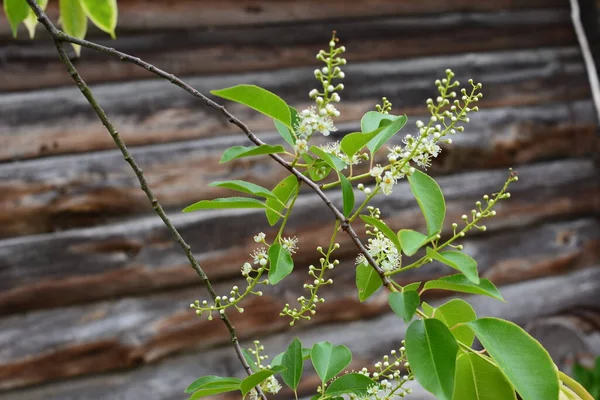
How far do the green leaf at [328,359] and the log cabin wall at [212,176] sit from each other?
1.04 metres

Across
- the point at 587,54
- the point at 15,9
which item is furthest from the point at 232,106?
the point at 587,54

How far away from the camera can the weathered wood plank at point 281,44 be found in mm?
1483

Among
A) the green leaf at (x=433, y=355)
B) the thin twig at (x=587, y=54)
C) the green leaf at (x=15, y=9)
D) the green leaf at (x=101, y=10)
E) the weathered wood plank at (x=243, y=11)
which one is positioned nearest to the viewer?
the green leaf at (x=433, y=355)

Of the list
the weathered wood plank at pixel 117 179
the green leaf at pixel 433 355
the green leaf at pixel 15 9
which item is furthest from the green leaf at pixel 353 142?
the weathered wood plank at pixel 117 179

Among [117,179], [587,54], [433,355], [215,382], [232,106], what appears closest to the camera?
[433,355]

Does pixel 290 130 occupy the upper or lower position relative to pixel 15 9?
lower

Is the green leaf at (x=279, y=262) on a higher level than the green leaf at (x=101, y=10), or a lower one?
lower

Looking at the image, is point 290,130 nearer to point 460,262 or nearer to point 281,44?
point 460,262

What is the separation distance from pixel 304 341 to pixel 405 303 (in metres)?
1.36

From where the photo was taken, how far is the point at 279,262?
1.42 ft

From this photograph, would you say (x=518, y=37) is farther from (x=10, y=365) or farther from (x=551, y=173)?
(x=10, y=365)

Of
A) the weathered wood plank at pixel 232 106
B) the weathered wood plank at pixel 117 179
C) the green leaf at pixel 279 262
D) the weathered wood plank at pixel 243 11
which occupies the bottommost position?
the green leaf at pixel 279 262

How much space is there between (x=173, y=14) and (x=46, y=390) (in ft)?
3.05

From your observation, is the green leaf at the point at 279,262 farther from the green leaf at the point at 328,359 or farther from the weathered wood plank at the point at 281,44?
the weathered wood plank at the point at 281,44
